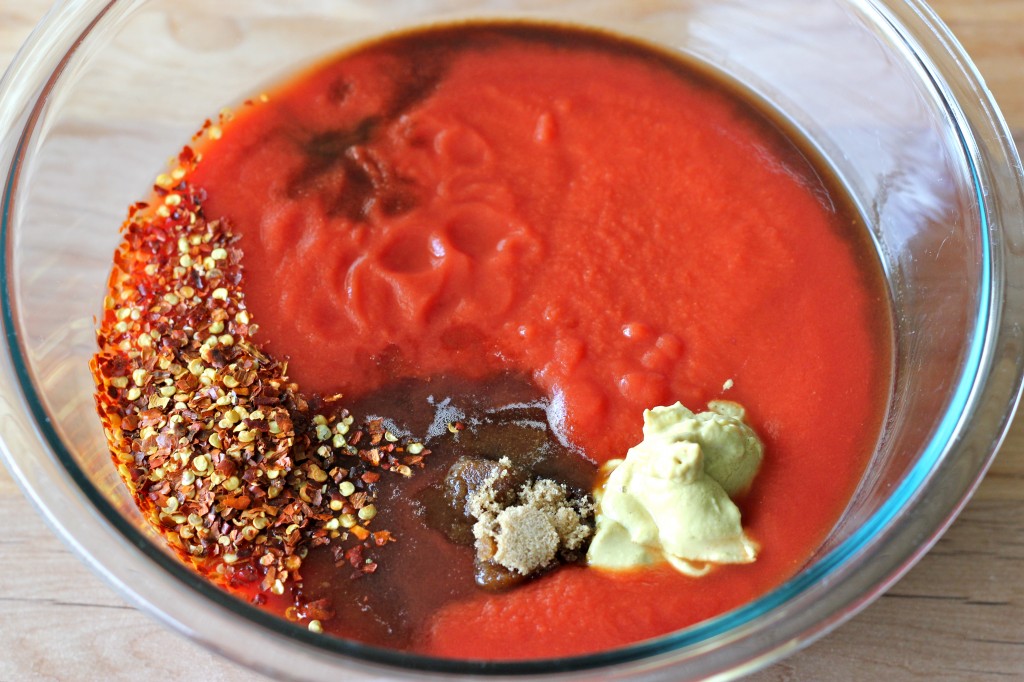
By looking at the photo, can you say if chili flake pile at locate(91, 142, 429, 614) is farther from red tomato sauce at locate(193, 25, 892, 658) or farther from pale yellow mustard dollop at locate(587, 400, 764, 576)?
pale yellow mustard dollop at locate(587, 400, 764, 576)

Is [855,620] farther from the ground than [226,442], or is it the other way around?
[226,442]

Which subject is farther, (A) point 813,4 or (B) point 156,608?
(A) point 813,4

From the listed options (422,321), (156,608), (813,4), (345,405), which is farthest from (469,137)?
(156,608)

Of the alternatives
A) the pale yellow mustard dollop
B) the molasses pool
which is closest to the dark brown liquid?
the molasses pool

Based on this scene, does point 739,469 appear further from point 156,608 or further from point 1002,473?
point 156,608

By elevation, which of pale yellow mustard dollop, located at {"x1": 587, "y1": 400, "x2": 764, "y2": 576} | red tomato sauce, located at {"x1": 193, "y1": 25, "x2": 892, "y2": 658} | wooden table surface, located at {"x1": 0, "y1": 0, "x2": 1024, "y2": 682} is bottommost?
wooden table surface, located at {"x1": 0, "y1": 0, "x2": 1024, "y2": 682}

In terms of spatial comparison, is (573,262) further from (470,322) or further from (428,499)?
(428,499)

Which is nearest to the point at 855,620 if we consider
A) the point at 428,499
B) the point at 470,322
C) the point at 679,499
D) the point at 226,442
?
the point at 679,499
